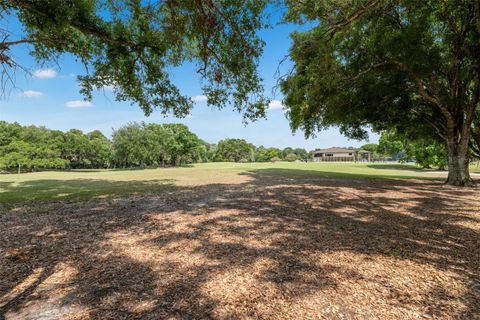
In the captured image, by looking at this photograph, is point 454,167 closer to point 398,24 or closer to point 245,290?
point 398,24

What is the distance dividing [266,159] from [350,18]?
105m

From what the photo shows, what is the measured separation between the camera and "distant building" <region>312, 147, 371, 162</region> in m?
98.7

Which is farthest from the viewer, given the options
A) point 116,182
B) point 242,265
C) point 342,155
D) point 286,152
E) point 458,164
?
point 286,152

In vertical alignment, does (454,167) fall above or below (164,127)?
below

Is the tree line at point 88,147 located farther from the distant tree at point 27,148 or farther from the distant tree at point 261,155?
the distant tree at point 261,155

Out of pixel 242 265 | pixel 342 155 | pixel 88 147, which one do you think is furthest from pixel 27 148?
pixel 342 155

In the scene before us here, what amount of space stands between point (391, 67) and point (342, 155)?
101 metres

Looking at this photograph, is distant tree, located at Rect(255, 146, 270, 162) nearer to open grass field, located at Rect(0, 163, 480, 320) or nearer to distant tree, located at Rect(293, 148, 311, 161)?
distant tree, located at Rect(293, 148, 311, 161)

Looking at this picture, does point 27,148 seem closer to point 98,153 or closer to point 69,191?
point 98,153

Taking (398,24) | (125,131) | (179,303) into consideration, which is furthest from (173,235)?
(125,131)

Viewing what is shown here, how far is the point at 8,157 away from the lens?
4003 centimetres

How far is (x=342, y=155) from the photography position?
10581 cm

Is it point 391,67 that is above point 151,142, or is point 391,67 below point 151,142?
above

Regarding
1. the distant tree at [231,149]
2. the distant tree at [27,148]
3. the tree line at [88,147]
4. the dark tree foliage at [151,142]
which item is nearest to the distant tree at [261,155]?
the distant tree at [231,149]
